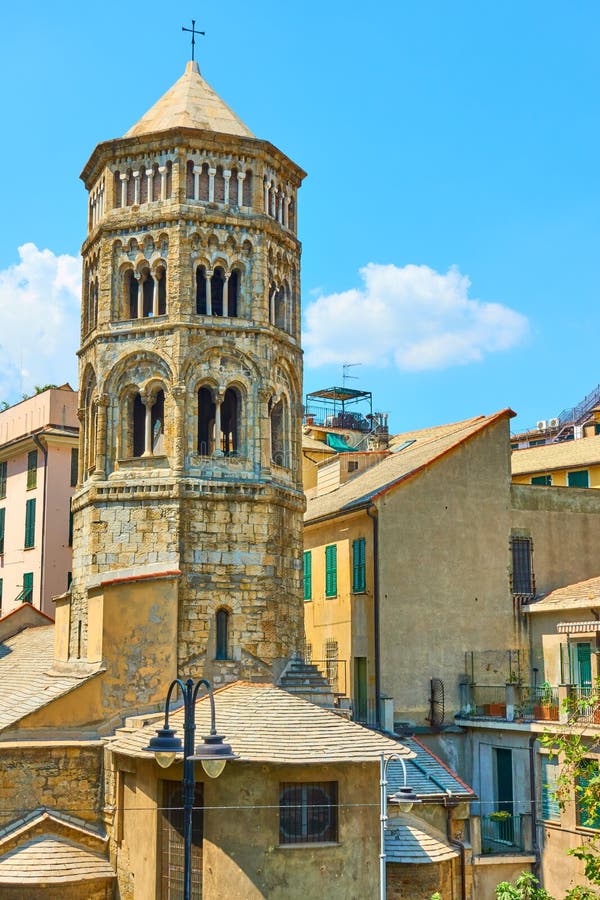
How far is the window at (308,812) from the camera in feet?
79.3

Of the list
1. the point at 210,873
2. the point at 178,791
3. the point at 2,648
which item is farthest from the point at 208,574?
the point at 2,648

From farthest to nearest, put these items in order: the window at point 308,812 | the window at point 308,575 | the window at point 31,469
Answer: the window at point 31,469 → the window at point 308,575 → the window at point 308,812

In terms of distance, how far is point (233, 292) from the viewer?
3138 centimetres

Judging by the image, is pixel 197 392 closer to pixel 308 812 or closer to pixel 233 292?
pixel 233 292

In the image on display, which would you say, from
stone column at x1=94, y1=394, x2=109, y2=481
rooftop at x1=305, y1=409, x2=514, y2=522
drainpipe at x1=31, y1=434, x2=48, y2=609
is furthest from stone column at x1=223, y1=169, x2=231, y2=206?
drainpipe at x1=31, y1=434, x2=48, y2=609

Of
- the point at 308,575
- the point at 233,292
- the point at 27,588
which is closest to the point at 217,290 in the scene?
the point at 233,292

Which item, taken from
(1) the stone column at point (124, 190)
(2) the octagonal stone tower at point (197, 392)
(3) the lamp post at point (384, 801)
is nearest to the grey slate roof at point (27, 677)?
(2) the octagonal stone tower at point (197, 392)

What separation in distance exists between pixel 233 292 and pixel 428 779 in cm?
1410

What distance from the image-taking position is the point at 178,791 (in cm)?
2491

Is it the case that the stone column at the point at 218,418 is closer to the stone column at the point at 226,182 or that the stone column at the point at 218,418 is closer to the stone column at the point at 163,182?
the stone column at the point at 226,182

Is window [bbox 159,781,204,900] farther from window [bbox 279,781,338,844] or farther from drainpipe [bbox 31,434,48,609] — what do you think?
drainpipe [bbox 31,434,48,609]

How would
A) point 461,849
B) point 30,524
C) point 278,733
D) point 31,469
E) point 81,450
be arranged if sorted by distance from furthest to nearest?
point 31,469
point 30,524
point 81,450
point 461,849
point 278,733

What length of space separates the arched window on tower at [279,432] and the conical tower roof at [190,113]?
25.1 ft

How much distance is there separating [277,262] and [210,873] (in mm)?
16567
